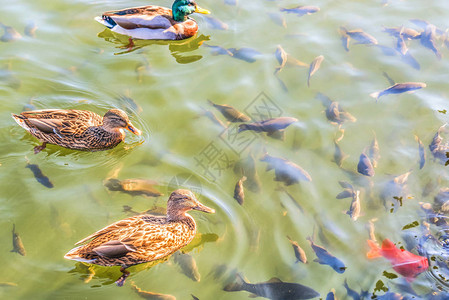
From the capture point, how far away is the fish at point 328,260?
504 centimetres

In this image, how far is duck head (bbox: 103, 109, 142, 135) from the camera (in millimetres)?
6234

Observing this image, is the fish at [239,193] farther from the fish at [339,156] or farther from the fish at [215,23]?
the fish at [215,23]

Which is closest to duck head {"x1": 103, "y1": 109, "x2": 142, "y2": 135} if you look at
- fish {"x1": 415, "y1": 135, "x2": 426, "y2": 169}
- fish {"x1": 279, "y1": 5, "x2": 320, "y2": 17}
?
fish {"x1": 415, "y1": 135, "x2": 426, "y2": 169}

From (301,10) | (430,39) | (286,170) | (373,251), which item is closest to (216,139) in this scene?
(286,170)

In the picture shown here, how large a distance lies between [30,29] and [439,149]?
6.81 meters

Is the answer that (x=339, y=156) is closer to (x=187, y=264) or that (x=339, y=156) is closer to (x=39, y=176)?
(x=187, y=264)

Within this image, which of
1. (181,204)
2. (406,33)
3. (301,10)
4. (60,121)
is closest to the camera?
(181,204)

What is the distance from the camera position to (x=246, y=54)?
8008 millimetres

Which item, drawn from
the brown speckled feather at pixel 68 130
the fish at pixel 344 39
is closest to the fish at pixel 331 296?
the brown speckled feather at pixel 68 130

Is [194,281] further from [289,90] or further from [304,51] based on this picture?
[304,51]

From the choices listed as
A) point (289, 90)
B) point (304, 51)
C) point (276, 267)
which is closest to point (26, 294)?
point (276, 267)

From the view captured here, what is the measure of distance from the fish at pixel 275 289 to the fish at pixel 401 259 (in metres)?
0.93

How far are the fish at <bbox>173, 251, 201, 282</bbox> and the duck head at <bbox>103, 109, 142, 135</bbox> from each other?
1903 millimetres

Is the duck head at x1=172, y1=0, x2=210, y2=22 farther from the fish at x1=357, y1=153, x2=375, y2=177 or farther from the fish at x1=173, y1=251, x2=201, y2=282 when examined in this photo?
the fish at x1=173, y1=251, x2=201, y2=282
